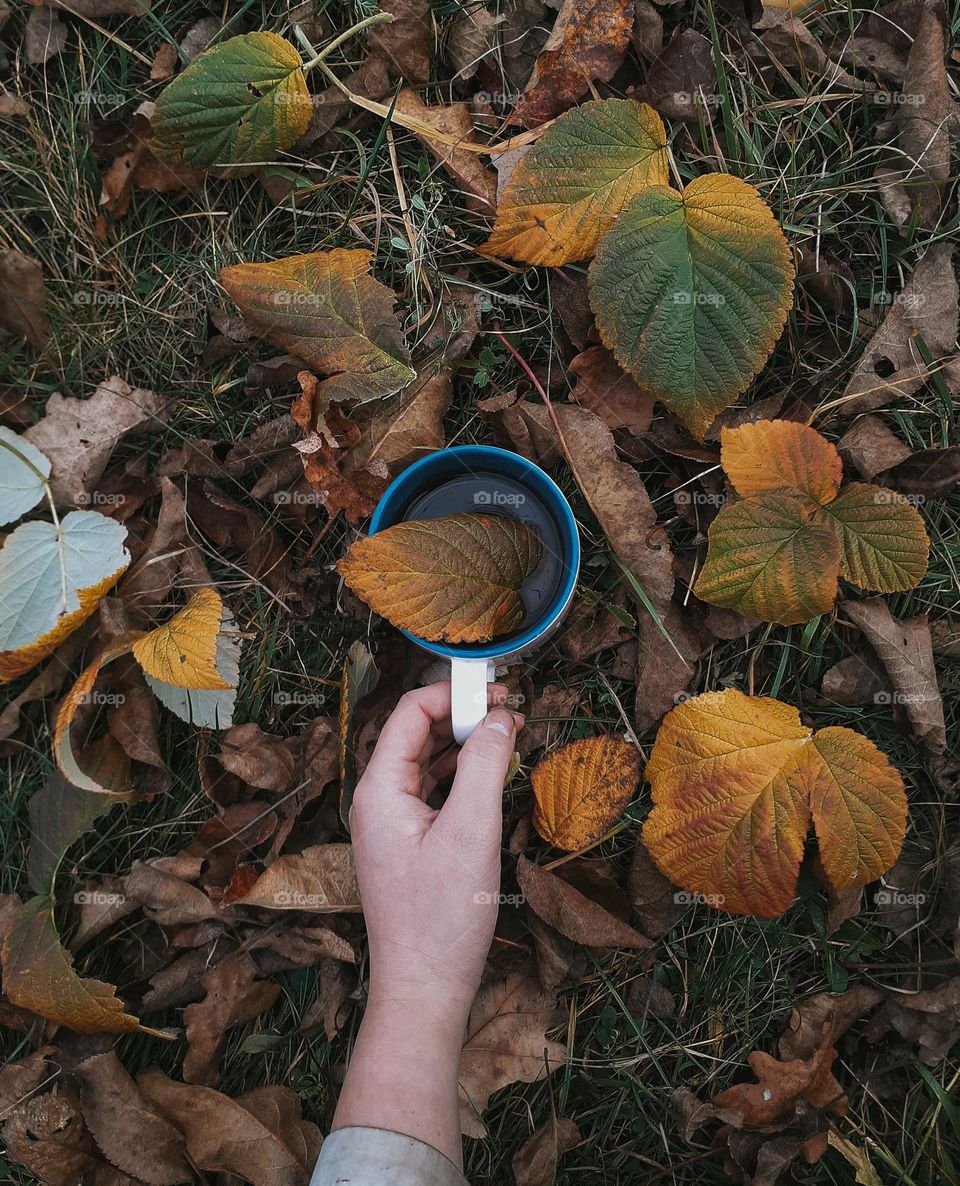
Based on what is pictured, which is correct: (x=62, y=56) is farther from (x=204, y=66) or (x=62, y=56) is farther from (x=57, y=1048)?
(x=57, y=1048)

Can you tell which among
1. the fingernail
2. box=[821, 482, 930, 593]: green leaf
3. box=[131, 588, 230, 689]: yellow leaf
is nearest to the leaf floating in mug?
the fingernail

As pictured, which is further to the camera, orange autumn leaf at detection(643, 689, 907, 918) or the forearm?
orange autumn leaf at detection(643, 689, 907, 918)

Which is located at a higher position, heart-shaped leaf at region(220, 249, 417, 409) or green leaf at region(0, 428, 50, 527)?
heart-shaped leaf at region(220, 249, 417, 409)

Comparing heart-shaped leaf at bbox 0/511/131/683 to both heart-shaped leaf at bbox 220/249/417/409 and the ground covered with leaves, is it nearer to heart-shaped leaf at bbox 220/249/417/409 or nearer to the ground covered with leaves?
the ground covered with leaves

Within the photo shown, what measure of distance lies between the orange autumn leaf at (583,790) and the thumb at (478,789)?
0.32 m

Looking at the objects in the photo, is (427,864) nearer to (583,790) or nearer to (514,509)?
(583,790)

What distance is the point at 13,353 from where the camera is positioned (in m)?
2.13

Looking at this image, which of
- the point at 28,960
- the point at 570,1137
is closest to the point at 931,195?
the point at 570,1137

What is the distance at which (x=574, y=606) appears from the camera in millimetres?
1863

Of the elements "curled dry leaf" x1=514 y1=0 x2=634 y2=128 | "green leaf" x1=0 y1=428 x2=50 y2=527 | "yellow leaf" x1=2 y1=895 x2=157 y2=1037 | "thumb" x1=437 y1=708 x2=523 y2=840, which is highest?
"curled dry leaf" x1=514 y1=0 x2=634 y2=128

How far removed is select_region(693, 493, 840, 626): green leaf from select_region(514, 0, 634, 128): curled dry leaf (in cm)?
98

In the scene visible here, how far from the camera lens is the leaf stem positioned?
6.00 feet

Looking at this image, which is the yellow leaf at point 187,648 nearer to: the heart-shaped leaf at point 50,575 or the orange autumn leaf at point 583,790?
the heart-shaped leaf at point 50,575

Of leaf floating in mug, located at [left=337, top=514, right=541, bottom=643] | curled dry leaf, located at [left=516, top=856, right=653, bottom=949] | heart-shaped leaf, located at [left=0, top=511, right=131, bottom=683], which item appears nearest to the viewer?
leaf floating in mug, located at [left=337, top=514, right=541, bottom=643]
